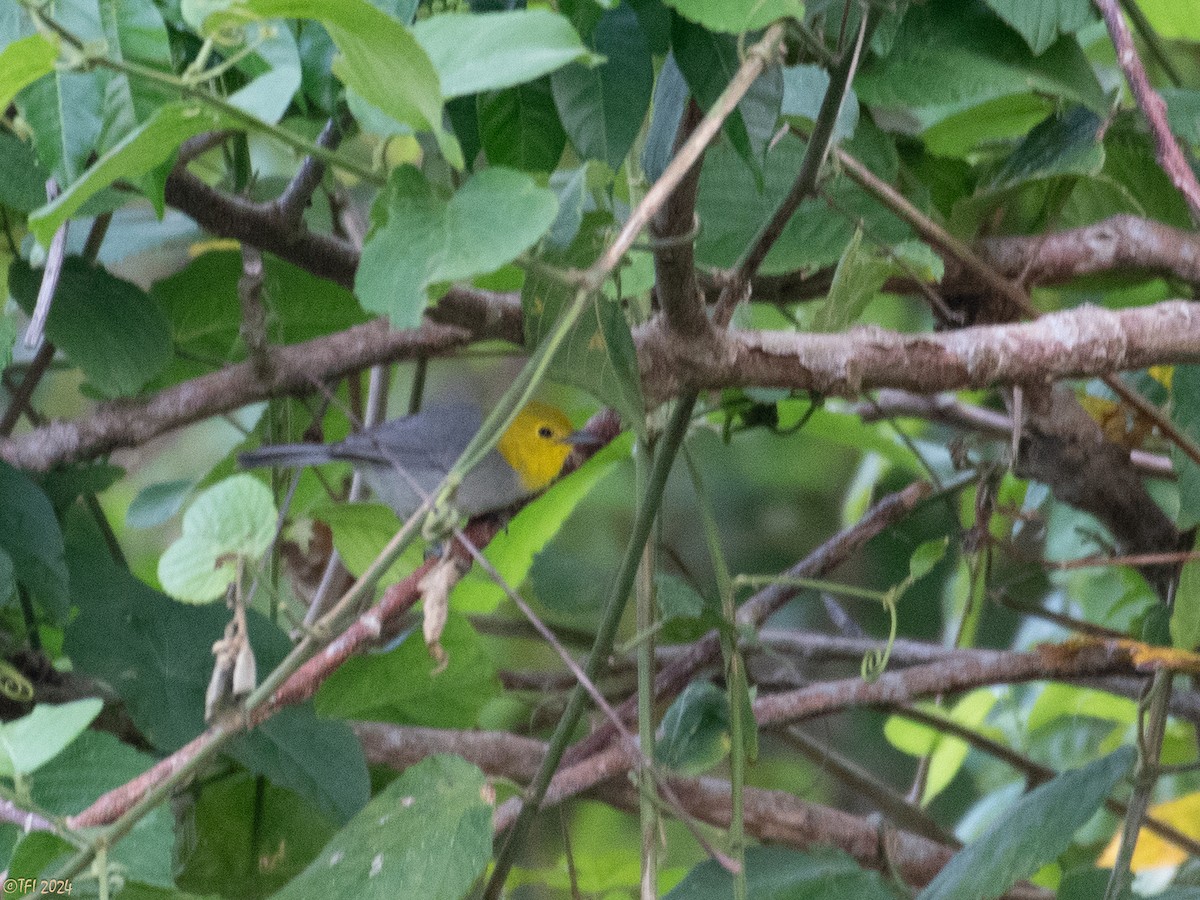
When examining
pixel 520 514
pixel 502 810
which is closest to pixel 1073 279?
pixel 520 514

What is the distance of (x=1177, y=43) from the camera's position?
1733 millimetres

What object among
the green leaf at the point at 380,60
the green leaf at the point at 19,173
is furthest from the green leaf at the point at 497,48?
the green leaf at the point at 19,173

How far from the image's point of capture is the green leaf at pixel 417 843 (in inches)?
24.9

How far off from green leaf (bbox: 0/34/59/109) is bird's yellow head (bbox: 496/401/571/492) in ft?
4.98

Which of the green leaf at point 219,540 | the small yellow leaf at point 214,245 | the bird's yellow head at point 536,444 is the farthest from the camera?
the bird's yellow head at point 536,444

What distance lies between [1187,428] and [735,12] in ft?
2.08

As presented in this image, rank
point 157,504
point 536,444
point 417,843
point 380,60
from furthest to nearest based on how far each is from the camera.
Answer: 1. point 536,444
2. point 157,504
3. point 417,843
4. point 380,60

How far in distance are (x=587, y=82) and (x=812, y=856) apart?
62 centimetres

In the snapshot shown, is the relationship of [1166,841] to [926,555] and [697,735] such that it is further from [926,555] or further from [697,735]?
[697,735]

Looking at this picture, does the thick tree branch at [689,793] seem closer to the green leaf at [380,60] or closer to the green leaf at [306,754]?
the green leaf at [306,754]

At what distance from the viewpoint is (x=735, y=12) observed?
0.54 metres

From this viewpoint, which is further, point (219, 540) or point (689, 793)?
point (689, 793)

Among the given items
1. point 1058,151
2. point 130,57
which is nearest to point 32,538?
point 130,57

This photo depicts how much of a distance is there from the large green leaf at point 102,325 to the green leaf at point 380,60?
56 centimetres
